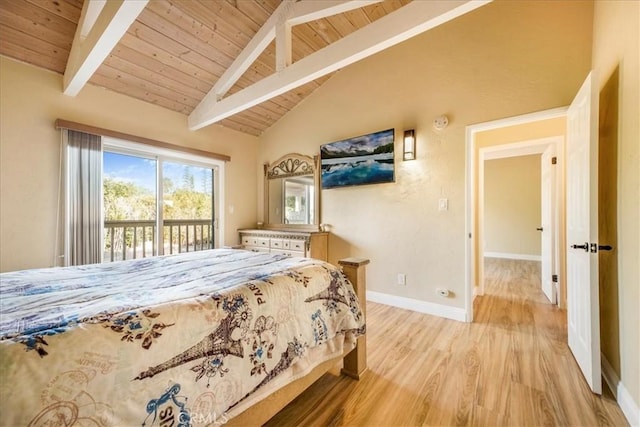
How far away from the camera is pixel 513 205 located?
649 cm

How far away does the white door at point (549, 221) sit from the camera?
10.5ft

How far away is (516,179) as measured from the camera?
6445mm

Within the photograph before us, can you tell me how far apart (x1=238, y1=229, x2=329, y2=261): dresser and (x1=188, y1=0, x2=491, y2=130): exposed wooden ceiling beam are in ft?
5.63

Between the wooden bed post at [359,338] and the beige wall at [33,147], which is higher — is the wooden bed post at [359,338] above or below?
below

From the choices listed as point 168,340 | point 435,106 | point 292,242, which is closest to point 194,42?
point 292,242

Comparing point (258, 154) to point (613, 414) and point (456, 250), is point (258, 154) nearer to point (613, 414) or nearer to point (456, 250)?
point (456, 250)

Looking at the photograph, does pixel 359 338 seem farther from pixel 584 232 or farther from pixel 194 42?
pixel 194 42

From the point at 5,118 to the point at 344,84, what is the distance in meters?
3.53

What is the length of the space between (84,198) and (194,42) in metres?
1.97

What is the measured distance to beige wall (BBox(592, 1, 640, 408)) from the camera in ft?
4.63

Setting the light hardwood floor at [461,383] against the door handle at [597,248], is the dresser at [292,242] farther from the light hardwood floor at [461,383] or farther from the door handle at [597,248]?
the door handle at [597,248]

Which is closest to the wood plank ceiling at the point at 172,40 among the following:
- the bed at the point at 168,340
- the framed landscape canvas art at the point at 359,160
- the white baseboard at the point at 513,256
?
the framed landscape canvas art at the point at 359,160

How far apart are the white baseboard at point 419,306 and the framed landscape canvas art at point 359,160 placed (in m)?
1.44

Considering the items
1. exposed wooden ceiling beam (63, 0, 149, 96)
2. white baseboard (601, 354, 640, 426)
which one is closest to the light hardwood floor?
white baseboard (601, 354, 640, 426)
